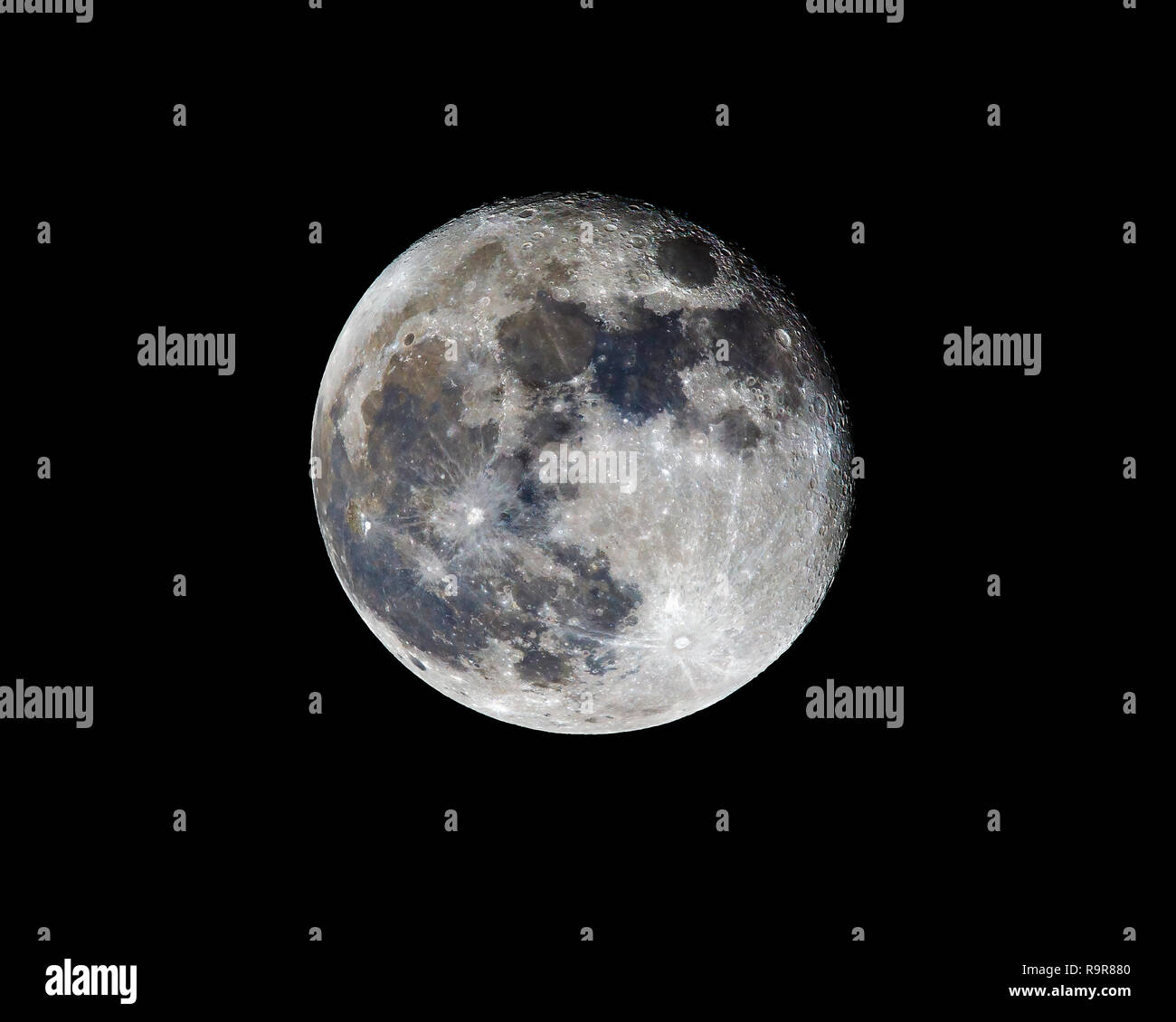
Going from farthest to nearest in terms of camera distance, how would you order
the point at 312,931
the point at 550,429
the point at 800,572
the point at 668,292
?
1. the point at 312,931
2. the point at 800,572
3. the point at 668,292
4. the point at 550,429

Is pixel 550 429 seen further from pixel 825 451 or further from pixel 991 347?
pixel 991 347

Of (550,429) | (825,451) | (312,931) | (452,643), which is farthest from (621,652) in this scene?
(312,931)

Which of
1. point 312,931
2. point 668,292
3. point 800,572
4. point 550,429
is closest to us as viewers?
point 550,429

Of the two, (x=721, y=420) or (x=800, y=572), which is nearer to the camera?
(x=721, y=420)

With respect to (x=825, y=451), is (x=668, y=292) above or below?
above
